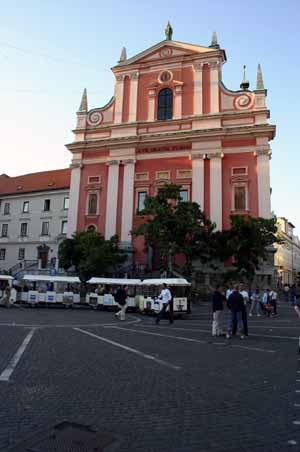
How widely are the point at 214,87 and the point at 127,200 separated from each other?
562 inches

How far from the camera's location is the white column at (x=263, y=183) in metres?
34.1

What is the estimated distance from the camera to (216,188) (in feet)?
117

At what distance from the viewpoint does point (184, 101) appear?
3928cm

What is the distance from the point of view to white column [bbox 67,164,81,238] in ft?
132

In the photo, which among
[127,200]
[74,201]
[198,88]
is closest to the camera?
[127,200]

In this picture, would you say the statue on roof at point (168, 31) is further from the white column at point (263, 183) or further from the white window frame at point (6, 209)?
the white window frame at point (6, 209)

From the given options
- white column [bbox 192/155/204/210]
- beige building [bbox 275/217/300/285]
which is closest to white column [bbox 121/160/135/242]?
white column [bbox 192/155/204/210]

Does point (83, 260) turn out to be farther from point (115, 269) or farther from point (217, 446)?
point (217, 446)

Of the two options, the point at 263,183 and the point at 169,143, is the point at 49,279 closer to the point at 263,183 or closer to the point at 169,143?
the point at 169,143

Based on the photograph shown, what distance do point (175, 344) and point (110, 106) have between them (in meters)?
36.1

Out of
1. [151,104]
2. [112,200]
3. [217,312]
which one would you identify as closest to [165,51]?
[151,104]

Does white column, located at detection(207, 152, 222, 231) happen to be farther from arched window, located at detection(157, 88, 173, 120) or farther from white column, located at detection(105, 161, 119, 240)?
white column, located at detection(105, 161, 119, 240)

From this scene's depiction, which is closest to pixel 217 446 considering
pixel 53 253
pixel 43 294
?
pixel 43 294

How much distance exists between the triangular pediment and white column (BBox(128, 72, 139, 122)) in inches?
67.9
